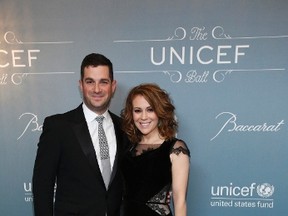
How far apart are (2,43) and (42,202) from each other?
1300 millimetres

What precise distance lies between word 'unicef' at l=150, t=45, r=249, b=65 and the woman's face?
564 millimetres

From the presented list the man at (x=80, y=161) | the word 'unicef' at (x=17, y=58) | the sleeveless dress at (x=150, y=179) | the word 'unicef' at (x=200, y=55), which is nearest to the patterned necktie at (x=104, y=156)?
the man at (x=80, y=161)

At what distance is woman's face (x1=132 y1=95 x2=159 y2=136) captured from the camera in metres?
1.55

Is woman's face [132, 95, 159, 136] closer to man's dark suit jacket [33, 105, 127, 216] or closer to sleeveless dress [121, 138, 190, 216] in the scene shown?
sleeveless dress [121, 138, 190, 216]

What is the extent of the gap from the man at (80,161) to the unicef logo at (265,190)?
1.23 m

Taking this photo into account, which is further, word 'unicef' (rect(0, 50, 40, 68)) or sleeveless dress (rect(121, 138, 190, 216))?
word 'unicef' (rect(0, 50, 40, 68))

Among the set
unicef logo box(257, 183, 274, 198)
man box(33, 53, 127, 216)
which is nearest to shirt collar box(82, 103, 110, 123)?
man box(33, 53, 127, 216)

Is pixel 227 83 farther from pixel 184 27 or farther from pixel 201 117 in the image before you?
pixel 184 27

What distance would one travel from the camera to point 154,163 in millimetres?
1513

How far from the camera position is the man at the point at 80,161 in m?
1.48

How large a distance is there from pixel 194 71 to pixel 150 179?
931 millimetres

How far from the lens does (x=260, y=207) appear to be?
6.97 ft

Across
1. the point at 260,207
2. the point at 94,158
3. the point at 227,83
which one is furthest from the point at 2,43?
the point at 260,207
